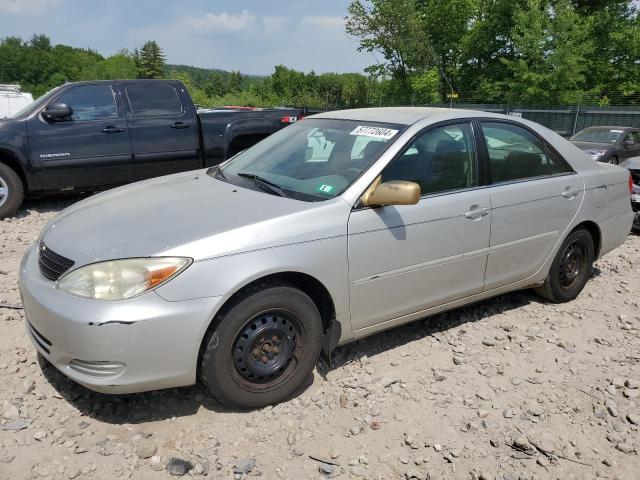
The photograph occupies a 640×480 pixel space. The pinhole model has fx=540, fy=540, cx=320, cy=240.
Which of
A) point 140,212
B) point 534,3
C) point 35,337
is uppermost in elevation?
point 534,3

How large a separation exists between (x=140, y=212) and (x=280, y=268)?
0.93 m

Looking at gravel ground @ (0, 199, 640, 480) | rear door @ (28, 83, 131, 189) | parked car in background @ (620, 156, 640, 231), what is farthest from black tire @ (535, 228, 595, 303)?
rear door @ (28, 83, 131, 189)

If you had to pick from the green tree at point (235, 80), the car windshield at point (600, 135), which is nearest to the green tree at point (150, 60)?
the green tree at point (235, 80)

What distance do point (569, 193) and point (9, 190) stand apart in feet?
21.3

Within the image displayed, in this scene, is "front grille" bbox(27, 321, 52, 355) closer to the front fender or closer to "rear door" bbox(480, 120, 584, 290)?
the front fender

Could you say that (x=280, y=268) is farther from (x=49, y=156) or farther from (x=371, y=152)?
(x=49, y=156)

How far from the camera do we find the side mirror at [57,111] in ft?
22.9

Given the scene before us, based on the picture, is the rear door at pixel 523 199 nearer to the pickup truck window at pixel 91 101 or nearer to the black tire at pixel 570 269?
the black tire at pixel 570 269

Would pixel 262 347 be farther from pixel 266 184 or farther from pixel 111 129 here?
pixel 111 129

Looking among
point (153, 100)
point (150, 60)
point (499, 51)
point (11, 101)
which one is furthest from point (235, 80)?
point (153, 100)

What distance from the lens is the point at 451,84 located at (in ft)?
156

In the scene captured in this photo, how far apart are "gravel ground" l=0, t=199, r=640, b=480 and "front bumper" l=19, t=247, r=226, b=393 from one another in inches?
13.3

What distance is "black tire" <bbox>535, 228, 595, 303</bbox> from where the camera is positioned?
445cm

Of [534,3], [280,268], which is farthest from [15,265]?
[534,3]
